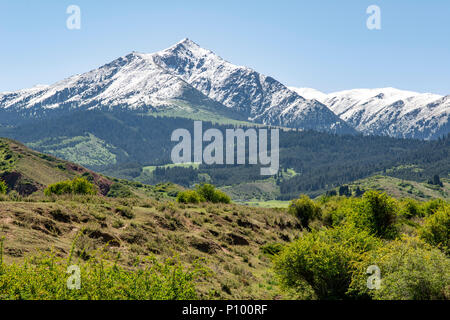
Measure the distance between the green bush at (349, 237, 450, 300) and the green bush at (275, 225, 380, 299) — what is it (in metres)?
1.72

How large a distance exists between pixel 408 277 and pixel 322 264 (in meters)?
7.08

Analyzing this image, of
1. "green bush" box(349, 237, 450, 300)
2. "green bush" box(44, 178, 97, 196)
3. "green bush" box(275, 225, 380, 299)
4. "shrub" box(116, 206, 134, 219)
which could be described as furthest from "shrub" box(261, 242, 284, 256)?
"green bush" box(44, 178, 97, 196)

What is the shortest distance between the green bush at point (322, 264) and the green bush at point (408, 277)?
67.6 inches

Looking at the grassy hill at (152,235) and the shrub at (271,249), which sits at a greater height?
the grassy hill at (152,235)

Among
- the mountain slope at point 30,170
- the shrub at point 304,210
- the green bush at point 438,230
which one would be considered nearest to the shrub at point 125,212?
the green bush at point 438,230

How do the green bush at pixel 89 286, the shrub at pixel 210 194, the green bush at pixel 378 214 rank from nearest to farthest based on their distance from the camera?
the green bush at pixel 89 286
the green bush at pixel 378 214
the shrub at pixel 210 194

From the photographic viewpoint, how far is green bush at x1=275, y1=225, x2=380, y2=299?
92.7 ft

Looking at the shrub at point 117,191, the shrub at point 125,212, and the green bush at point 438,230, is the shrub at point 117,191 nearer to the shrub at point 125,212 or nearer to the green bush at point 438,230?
the shrub at point 125,212

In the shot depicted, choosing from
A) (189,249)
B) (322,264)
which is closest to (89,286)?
(322,264)

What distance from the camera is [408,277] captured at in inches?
873

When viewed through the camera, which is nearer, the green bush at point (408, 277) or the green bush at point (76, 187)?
the green bush at point (408, 277)

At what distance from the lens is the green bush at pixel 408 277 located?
21.6 meters
